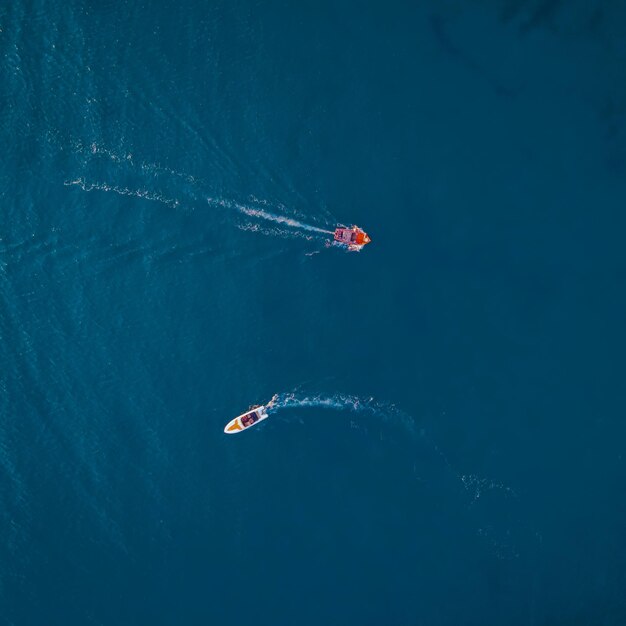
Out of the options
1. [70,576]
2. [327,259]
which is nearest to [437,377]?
[327,259]

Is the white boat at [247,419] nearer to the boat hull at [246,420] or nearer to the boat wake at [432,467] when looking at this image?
the boat hull at [246,420]

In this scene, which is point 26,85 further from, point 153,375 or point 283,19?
point 153,375

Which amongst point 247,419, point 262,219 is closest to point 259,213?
point 262,219

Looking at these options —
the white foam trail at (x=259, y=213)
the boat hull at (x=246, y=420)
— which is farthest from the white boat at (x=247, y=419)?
the white foam trail at (x=259, y=213)

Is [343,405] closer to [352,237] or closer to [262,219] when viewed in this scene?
[352,237]

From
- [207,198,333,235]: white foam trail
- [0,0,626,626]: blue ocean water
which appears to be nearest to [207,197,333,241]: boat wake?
[207,198,333,235]: white foam trail

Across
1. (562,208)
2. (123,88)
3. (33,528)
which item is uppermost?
(123,88)

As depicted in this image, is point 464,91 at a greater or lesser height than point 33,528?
greater

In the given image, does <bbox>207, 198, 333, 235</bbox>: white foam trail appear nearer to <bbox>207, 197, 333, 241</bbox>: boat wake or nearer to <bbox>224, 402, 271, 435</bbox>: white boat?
<bbox>207, 197, 333, 241</bbox>: boat wake
